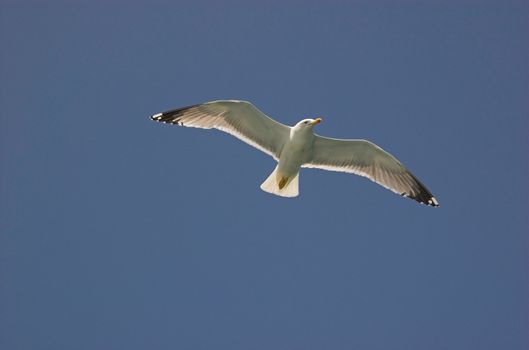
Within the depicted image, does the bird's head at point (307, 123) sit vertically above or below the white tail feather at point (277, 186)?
above

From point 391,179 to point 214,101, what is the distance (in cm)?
228

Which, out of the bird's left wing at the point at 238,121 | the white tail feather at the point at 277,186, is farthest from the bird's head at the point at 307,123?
the white tail feather at the point at 277,186

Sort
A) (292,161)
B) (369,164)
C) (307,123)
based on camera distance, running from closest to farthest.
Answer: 1. (307,123)
2. (292,161)
3. (369,164)

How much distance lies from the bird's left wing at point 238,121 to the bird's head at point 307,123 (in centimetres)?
20

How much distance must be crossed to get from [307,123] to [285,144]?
43cm

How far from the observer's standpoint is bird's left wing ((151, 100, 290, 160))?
8352 mm

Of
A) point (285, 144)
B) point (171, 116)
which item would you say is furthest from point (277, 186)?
point (171, 116)

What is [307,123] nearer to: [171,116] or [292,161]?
[292,161]

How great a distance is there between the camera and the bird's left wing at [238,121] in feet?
27.4

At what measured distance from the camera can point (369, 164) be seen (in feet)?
29.1

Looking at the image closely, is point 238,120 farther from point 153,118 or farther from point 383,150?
point 383,150

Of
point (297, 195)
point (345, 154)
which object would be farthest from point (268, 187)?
point (345, 154)

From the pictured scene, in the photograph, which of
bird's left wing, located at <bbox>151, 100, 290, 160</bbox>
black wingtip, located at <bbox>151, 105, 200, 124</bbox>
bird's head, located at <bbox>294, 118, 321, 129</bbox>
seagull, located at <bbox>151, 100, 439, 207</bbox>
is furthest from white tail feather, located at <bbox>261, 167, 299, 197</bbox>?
black wingtip, located at <bbox>151, 105, 200, 124</bbox>

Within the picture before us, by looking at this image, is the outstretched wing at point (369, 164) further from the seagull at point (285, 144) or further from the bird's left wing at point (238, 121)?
the bird's left wing at point (238, 121)
